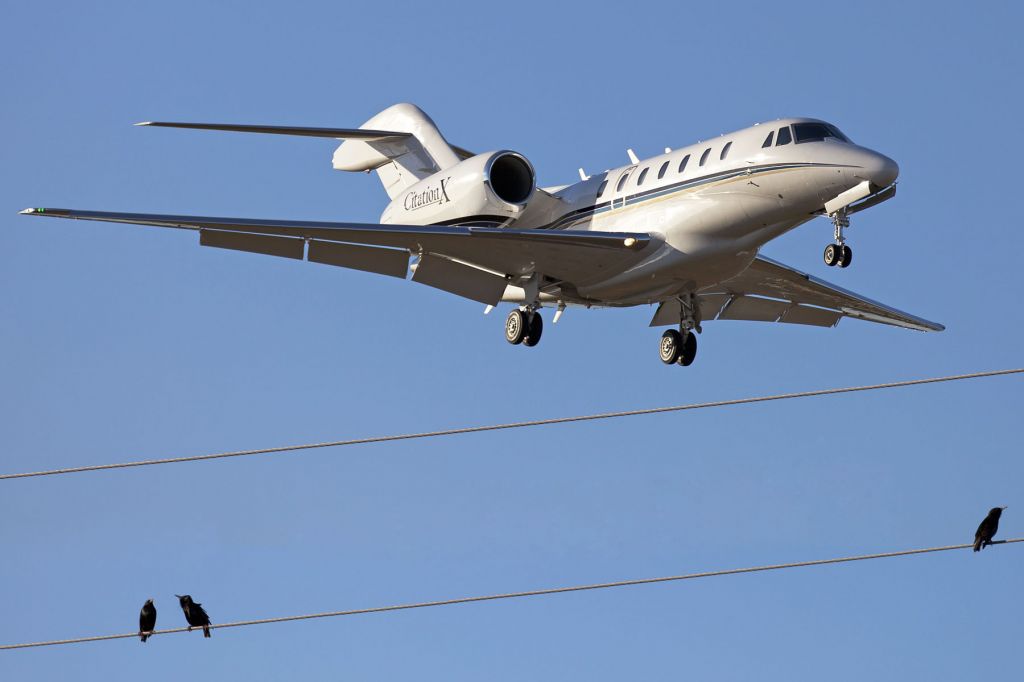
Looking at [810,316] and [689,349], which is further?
[810,316]

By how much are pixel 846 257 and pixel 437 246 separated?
6.12 m

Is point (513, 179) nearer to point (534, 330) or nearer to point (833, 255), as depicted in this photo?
point (534, 330)

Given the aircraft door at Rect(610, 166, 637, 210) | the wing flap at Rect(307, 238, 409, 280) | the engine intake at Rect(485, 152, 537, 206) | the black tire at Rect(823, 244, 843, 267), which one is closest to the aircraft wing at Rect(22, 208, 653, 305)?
the wing flap at Rect(307, 238, 409, 280)

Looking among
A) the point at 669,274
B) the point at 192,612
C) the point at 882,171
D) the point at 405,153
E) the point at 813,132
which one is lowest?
the point at 192,612

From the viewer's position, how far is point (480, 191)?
87.0 ft

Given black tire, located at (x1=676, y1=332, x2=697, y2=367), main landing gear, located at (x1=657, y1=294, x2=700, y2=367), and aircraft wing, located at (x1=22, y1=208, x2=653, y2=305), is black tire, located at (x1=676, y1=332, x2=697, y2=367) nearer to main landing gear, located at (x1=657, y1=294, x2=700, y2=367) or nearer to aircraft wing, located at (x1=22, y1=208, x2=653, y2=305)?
main landing gear, located at (x1=657, y1=294, x2=700, y2=367)

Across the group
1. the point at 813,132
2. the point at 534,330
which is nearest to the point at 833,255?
the point at 813,132

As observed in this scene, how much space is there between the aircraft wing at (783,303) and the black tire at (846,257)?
11.9 feet

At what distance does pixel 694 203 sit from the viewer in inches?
977

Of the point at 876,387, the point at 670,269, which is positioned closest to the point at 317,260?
the point at 670,269

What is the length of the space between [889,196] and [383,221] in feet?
28.1

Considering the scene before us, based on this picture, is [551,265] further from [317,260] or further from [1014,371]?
[1014,371]

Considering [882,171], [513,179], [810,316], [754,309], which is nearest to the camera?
[882,171]

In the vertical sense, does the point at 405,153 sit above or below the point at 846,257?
above
